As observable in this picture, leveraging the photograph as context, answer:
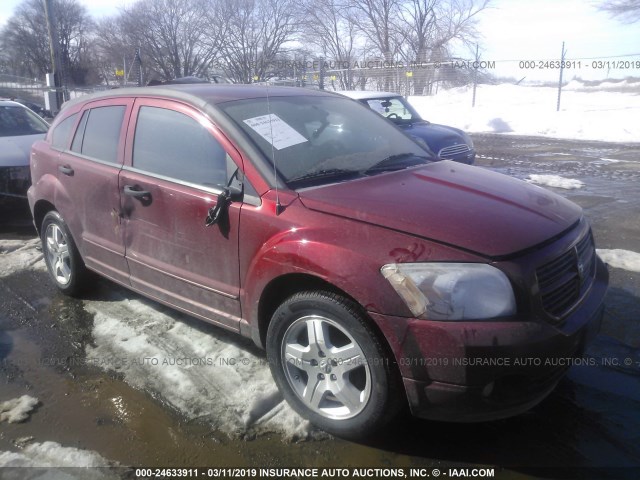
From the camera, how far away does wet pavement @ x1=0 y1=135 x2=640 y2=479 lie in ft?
8.54

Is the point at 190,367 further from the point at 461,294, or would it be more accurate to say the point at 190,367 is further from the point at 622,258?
the point at 622,258

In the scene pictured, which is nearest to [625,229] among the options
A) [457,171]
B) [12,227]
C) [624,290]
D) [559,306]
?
[624,290]

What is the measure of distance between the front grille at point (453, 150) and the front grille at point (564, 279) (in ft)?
17.4

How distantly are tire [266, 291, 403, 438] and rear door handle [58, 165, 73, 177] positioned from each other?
2349mm

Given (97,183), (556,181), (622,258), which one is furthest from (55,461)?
(556,181)

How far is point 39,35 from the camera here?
55.8m

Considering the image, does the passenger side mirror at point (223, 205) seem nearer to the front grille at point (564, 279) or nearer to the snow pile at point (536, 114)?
the front grille at point (564, 279)

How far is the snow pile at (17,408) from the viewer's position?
3.01m

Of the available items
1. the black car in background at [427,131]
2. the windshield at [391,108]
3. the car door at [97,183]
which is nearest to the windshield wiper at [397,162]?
the car door at [97,183]

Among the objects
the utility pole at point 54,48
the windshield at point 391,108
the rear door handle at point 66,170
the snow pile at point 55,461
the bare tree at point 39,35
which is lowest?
the snow pile at point 55,461

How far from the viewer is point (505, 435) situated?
2750mm

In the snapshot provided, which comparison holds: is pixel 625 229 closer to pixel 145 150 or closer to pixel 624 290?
pixel 624 290

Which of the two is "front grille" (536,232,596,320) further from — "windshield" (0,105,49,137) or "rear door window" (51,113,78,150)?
"windshield" (0,105,49,137)

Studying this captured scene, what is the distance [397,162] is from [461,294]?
1411mm
